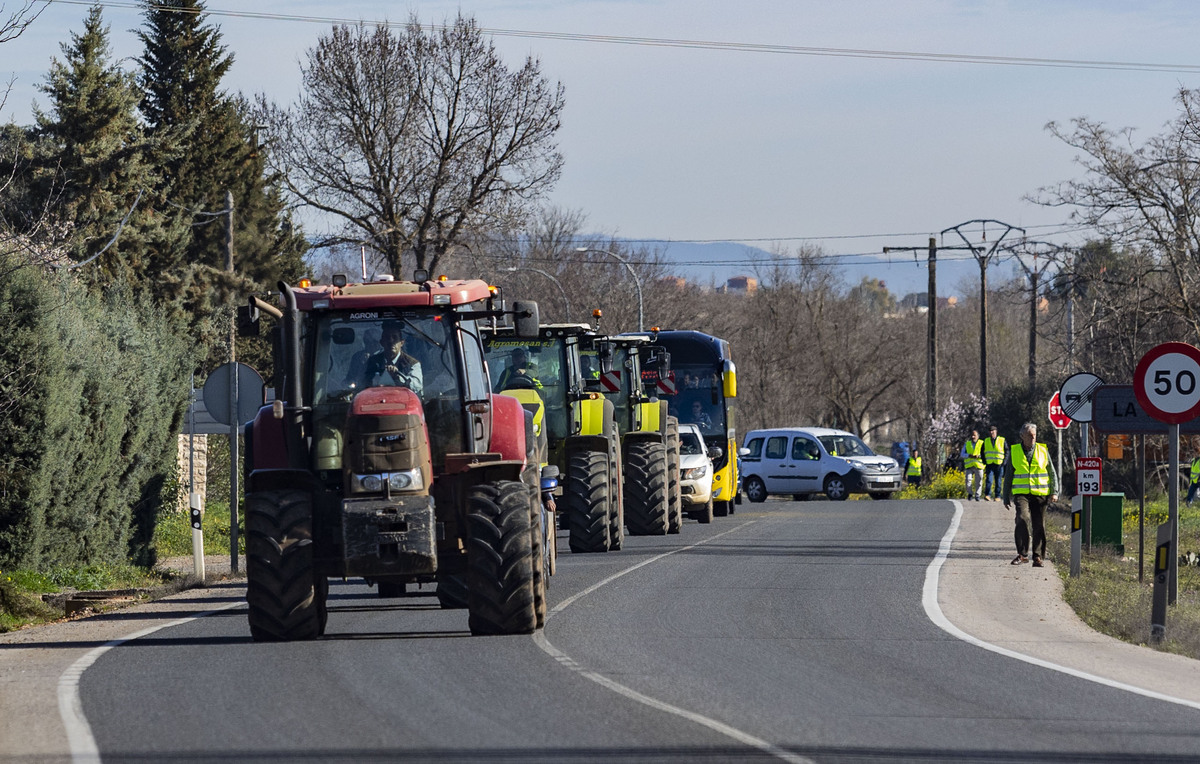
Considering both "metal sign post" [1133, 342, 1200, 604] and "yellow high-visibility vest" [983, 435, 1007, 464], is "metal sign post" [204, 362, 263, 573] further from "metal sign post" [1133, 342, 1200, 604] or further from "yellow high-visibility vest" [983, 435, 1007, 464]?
"yellow high-visibility vest" [983, 435, 1007, 464]

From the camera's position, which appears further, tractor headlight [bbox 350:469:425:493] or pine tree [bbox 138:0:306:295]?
pine tree [bbox 138:0:306:295]

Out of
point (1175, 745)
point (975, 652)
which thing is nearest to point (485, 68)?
point (975, 652)

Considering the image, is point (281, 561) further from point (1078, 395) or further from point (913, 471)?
point (913, 471)

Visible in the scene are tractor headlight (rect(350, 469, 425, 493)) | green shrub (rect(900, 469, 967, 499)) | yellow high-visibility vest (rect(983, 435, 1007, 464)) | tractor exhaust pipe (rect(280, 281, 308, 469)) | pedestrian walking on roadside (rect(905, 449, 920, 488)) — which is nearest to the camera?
tractor headlight (rect(350, 469, 425, 493))

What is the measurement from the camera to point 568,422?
20719mm

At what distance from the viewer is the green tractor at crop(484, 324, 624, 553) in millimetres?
20375

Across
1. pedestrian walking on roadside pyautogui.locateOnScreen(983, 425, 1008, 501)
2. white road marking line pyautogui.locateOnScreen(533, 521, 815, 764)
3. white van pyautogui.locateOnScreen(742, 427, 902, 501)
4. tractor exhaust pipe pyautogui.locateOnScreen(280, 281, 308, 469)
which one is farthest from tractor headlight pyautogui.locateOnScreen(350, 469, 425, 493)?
white van pyautogui.locateOnScreen(742, 427, 902, 501)

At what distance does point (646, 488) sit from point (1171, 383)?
407 inches

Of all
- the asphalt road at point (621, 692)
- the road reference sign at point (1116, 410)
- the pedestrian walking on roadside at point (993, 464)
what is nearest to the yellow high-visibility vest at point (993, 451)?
the pedestrian walking on roadside at point (993, 464)

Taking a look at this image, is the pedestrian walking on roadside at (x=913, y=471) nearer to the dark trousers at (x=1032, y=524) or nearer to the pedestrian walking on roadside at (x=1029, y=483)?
the dark trousers at (x=1032, y=524)

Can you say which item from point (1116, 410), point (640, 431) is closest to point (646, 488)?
point (640, 431)

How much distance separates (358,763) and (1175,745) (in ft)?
13.6

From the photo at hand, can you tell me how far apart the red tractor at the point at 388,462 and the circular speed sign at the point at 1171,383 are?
5909mm

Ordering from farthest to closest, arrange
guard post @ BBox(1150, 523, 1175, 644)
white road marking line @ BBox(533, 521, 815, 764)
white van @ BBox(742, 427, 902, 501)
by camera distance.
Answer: white van @ BBox(742, 427, 902, 501)
guard post @ BBox(1150, 523, 1175, 644)
white road marking line @ BBox(533, 521, 815, 764)
